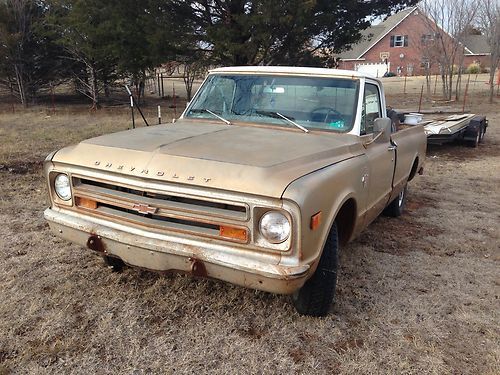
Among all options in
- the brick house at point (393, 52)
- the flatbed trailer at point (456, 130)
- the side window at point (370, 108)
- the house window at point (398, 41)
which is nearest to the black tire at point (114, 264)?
the side window at point (370, 108)

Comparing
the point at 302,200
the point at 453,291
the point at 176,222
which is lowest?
the point at 453,291

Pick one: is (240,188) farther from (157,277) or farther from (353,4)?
(353,4)

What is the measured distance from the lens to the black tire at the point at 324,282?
3129mm

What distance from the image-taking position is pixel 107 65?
20.8 meters

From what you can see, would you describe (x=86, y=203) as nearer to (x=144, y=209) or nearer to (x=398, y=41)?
(x=144, y=209)

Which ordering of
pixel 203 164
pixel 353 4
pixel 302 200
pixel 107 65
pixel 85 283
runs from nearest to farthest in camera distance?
pixel 302 200
pixel 203 164
pixel 85 283
pixel 353 4
pixel 107 65

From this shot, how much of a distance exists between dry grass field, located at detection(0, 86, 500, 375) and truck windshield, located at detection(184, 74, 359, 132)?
1.37m

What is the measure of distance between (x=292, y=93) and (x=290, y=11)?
11217mm

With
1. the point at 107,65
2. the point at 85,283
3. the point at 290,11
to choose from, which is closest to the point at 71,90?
the point at 107,65

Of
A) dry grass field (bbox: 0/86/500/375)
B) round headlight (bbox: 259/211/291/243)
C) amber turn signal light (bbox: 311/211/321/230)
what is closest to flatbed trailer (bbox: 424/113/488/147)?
dry grass field (bbox: 0/86/500/375)

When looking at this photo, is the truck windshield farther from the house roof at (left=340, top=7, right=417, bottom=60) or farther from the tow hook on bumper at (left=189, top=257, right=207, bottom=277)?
the house roof at (left=340, top=7, right=417, bottom=60)

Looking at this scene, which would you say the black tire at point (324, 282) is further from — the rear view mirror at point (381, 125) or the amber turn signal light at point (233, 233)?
the rear view mirror at point (381, 125)

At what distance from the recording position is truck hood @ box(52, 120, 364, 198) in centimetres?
270

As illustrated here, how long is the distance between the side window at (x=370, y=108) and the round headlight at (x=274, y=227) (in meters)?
1.54
